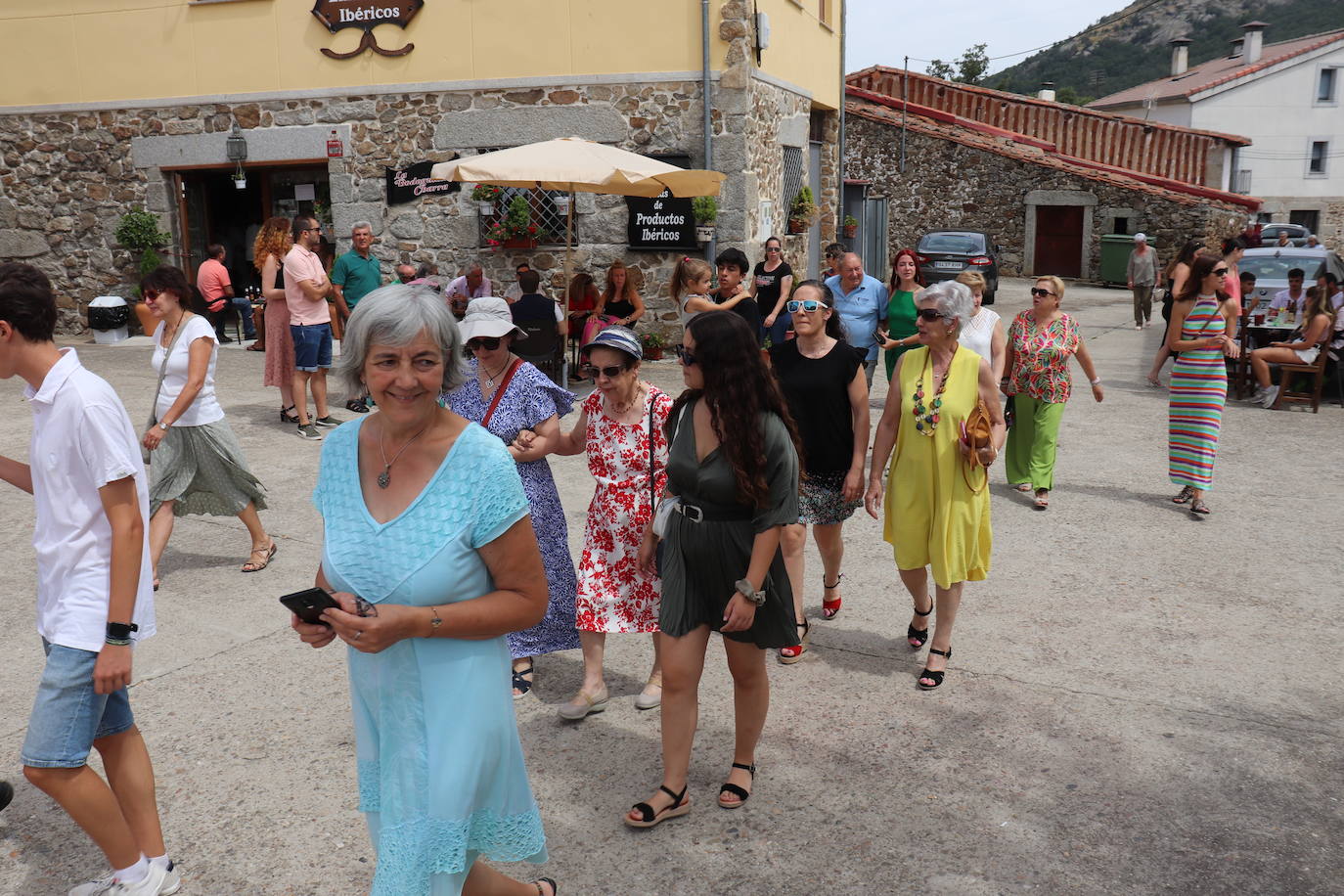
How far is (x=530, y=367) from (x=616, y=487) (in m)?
0.62

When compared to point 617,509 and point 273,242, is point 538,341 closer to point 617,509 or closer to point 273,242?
point 273,242

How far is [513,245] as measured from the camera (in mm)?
13219

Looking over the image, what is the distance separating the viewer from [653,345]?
42.3 feet

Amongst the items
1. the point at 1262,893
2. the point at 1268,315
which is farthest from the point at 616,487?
the point at 1268,315

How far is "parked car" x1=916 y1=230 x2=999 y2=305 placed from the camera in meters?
22.8

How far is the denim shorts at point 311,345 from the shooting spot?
30.5 feet

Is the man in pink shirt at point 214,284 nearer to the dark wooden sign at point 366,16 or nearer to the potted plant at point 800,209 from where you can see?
the dark wooden sign at point 366,16

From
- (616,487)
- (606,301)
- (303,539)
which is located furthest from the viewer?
(606,301)

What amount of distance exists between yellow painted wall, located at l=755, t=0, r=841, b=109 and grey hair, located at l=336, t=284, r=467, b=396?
11142 mm

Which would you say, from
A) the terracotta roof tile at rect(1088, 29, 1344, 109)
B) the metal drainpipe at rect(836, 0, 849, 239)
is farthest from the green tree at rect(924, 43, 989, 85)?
the metal drainpipe at rect(836, 0, 849, 239)

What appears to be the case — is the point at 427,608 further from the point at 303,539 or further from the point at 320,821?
the point at 303,539

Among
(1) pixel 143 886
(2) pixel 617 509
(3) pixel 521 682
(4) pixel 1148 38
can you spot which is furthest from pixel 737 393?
(4) pixel 1148 38

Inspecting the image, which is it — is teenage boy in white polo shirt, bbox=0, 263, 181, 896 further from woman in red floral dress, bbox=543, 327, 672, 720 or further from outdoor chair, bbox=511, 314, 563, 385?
outdoor chair, bbox=511, 314, 563, 385

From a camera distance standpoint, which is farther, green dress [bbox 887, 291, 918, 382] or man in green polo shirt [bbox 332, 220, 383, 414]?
man in green polo shirt [bbox 332, 220, 383, 414]
